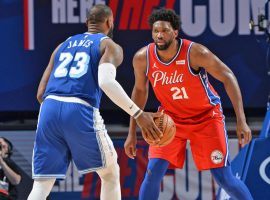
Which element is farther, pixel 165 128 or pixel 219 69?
pixel 219 69

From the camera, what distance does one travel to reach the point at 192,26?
9258 mm

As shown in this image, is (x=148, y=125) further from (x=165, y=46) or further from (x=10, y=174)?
(x=10, y=174)

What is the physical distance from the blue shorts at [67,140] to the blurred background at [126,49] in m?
3.36

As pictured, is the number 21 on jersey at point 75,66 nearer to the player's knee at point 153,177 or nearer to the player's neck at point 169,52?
the player's neck at point 169,52

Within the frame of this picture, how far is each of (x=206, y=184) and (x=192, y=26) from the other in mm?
1938

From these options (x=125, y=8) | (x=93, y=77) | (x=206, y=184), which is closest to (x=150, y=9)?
(x=125, y=8)

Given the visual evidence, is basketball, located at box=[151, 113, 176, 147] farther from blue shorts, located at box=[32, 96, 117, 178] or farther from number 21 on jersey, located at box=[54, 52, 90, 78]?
number 21 on jersey, located at box=[54, 52, 90, 78]

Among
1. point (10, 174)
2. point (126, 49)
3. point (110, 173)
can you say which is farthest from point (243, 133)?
point (126, 49)

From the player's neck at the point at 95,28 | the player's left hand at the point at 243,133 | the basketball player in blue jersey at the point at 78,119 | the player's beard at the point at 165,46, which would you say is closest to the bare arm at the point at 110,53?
the basketball player in blue jersey at the point at 78,119

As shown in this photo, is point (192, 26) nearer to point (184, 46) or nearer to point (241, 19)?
point (241, 19)

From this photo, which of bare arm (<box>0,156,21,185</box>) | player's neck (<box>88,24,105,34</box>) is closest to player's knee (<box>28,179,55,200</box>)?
player's neck (<box>88,24,105,34</box>)

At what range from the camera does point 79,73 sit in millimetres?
5816

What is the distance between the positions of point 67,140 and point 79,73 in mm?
525

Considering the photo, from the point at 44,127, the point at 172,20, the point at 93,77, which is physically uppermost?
the point at 172,20
